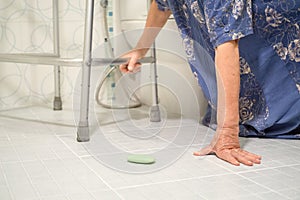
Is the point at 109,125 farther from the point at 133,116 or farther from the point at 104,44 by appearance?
the point at 104,44

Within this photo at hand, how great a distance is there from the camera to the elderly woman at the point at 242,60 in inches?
38.0

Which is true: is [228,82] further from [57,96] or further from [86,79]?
[57,96]

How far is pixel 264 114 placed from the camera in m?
1.19

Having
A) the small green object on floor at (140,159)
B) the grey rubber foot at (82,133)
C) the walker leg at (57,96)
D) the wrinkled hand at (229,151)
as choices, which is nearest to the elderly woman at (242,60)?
the wrinkled hand at (229,151)

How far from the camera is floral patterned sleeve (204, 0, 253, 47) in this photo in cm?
95

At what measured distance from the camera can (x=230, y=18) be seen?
95 cm

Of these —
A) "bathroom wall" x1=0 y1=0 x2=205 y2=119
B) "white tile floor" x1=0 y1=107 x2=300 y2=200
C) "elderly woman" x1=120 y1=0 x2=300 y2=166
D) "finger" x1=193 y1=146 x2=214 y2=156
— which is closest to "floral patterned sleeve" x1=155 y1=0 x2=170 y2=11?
"elderly woman" x1=120 y1=0 x2=300 y2=166

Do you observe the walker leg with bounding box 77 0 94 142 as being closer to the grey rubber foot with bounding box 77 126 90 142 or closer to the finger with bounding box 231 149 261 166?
the grey rubber foot with bounding box 77 126 90 142

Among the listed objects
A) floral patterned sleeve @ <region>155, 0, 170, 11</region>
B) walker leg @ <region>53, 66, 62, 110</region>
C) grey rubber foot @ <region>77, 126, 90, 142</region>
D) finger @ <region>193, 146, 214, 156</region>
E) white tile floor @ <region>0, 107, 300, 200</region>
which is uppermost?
floral patterned sleeve @ <region>155, 0, 170, 11</region>

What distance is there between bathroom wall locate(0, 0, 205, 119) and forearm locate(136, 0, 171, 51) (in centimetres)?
9

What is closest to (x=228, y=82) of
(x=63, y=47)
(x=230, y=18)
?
(x=230, y=18)

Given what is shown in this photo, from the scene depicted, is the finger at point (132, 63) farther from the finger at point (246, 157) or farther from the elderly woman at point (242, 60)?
the finger at point (246, 157)

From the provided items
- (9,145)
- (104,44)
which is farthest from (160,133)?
(104,44)

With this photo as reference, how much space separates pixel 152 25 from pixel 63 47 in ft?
1.67
